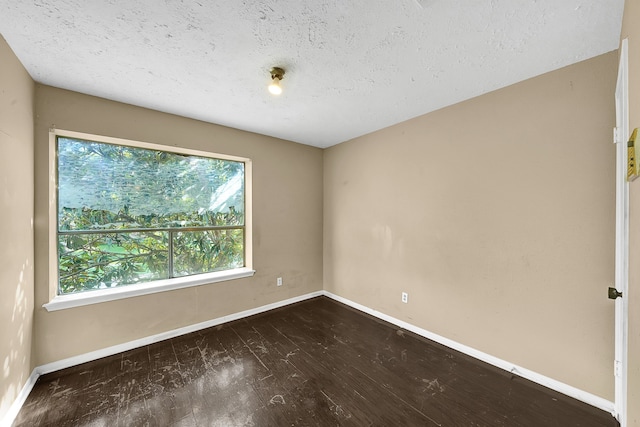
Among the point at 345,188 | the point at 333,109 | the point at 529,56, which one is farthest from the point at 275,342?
the point at 529,56

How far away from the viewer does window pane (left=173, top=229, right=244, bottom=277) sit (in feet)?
9.08

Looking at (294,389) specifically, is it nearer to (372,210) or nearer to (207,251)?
(207,251)

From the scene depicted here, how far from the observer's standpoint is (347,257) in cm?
351

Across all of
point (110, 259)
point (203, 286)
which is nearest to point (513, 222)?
point (203, 286)

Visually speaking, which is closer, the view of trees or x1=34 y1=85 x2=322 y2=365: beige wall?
x1=34 y1=85 x2=322 y2=365: beige wall

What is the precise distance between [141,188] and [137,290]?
1021 millimetres

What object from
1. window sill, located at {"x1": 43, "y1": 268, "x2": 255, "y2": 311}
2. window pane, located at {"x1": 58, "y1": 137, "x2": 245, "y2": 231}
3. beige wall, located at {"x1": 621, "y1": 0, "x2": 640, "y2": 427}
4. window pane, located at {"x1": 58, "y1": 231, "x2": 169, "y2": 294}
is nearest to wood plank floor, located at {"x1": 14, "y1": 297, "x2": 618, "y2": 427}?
window sill, located at {"x1": 43, "y1": 268, "x2": 255, "y2": 311}

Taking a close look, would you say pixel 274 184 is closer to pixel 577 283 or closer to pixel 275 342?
pixel 275 342

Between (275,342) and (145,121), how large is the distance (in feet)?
8.47

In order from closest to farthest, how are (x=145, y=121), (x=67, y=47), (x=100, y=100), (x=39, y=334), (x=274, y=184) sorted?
(x=67, y=47), (x=39, y=334), (x=100, y=100), (x=145, y=121), (x=274, y=184)

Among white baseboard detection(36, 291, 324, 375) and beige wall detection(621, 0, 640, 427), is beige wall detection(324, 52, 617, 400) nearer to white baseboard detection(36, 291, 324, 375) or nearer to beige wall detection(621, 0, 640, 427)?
beige wall detection(621, 0, 640, 427)

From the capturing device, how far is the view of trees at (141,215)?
7.21 ft

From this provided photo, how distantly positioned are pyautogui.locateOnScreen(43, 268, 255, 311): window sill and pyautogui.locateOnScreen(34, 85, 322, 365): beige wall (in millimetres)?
58

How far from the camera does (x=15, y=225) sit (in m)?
1.63
